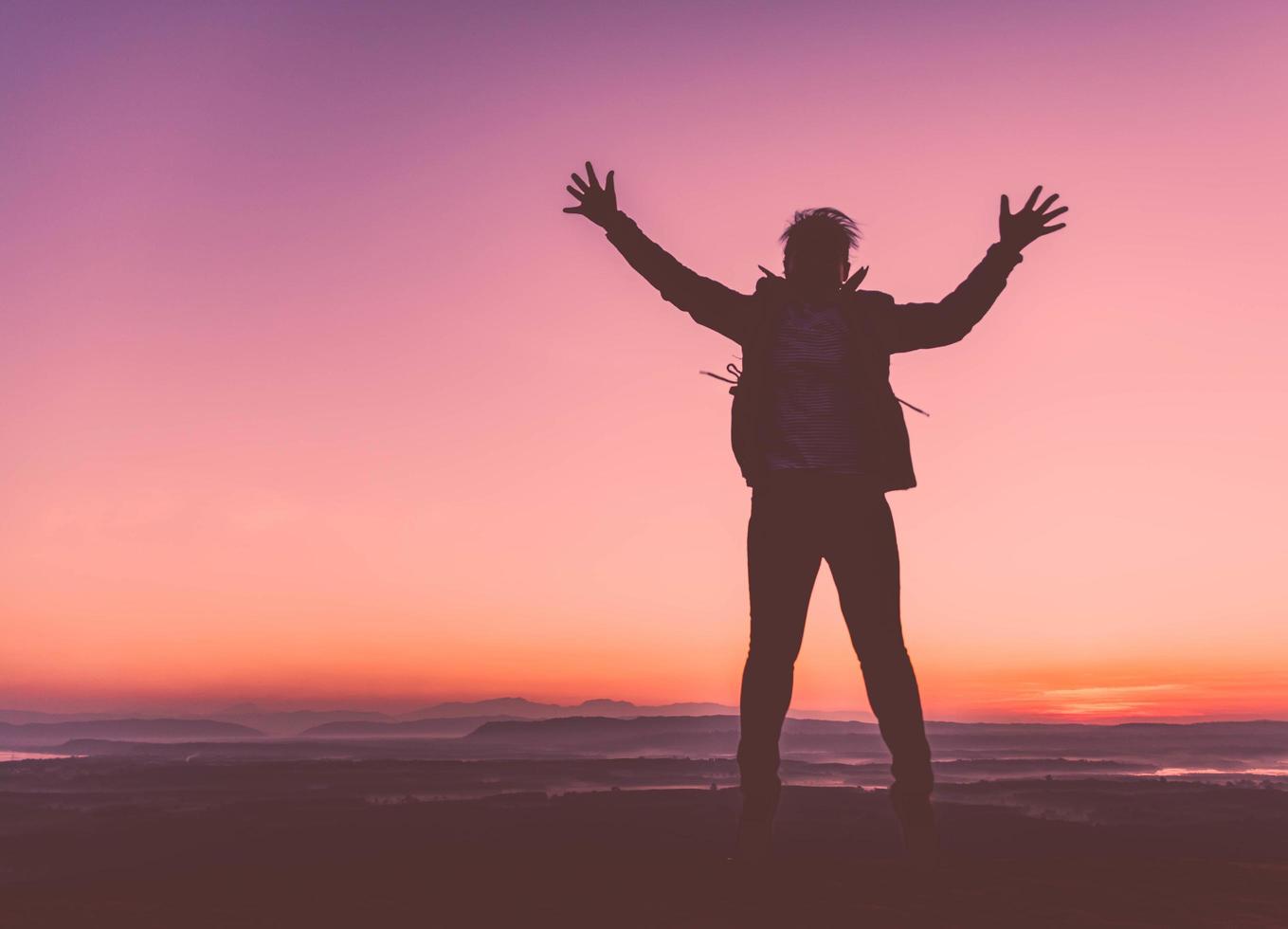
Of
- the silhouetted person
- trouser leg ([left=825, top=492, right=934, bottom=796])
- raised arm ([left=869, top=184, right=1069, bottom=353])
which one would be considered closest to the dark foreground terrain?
the silhouetted person

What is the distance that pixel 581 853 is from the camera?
6.88m

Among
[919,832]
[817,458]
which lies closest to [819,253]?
[817,458]

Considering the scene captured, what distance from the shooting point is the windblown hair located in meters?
5.86

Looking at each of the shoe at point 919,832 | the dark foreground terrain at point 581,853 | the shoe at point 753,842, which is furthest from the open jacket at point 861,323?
the dark foreground terrain at point 581,853

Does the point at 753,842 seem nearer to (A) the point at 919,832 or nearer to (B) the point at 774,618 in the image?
(A) the point at 919,832

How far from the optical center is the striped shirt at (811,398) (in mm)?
5457

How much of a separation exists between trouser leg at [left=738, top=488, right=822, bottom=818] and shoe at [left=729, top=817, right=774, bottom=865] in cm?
15

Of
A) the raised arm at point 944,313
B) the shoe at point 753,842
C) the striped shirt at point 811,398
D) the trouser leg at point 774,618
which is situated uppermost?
the raised arm at point 944,313

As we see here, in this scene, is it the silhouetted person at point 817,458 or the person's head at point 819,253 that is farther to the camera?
the person's head at point 819,253

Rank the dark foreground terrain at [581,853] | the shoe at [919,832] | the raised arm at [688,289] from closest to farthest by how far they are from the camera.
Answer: the dark foreground terrain at [581,853] → the shoe at [919,832] → the raised arm at [688,289]

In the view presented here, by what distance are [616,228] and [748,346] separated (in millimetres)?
987

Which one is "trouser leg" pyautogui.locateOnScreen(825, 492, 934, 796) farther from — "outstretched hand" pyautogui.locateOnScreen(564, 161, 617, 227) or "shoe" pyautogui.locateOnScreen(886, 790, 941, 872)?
"outstretched hand" pyautogui.locateOnScreen(564, 161, 617, 227)

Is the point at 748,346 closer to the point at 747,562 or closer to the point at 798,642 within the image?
the point at 747,562

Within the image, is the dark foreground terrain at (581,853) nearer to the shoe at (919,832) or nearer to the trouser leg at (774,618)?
the shoe at (919,832)
